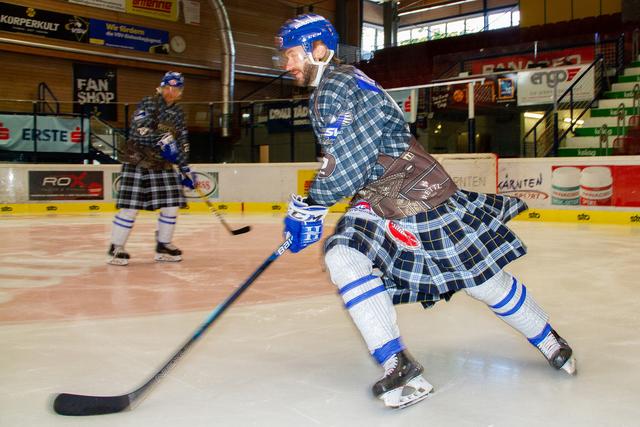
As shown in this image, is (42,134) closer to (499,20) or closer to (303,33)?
(303,33)

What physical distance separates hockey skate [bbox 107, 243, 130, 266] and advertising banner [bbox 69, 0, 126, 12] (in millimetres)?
12527

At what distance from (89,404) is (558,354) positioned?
150 centimetres

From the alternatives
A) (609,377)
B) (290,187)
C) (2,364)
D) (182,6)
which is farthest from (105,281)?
(182,6)

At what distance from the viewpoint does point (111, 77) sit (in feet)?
53.5

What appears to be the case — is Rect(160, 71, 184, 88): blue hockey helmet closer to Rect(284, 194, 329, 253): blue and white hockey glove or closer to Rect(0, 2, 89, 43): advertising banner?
Rect(284, 194, 329, 253): blue and white hockey glove

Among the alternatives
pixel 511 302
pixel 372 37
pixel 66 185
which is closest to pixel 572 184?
pixel 511 302

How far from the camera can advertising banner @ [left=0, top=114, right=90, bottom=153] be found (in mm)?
10578

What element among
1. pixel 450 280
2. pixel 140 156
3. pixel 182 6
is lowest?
pixel 450 280

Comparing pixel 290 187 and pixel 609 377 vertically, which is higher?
pixel 290 187

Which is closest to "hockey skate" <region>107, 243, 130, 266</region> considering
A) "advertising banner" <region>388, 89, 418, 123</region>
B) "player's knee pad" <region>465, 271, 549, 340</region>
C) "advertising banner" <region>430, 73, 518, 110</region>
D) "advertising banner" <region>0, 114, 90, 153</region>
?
"player's knee pad" <region>465, 271, 549, 340</region>

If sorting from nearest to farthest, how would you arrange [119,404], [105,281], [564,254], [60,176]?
[119,404], [105,281], [564,254], [60,176]

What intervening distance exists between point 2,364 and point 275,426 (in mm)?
1169

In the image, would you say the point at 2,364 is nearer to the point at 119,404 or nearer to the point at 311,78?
the point at 119,404

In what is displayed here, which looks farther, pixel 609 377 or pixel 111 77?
pixel 111 77
